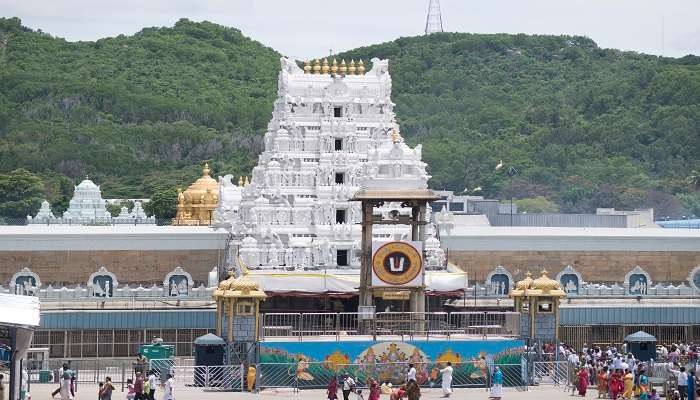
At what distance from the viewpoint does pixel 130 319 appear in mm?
71625

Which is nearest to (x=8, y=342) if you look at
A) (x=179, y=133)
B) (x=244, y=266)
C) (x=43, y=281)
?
(x=244, y=266)

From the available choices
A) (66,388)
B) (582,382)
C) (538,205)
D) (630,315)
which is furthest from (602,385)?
(538,205)

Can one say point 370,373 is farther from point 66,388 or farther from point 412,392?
point 66,388

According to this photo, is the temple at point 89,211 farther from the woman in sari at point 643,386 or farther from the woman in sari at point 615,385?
the woman in sari at point 643,386

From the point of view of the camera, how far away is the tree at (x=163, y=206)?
138 m

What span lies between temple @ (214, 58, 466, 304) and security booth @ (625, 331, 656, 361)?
14.1 meters

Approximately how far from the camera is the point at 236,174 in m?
154

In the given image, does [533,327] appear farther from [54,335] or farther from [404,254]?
[54,335]

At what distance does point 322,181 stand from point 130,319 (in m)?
13.4

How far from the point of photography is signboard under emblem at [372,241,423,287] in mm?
64438

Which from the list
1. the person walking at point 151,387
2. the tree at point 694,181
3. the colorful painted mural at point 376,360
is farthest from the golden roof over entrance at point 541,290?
the tree at point 694,181

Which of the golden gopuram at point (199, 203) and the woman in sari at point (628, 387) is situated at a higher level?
the golden gopuram at point (199, 203)

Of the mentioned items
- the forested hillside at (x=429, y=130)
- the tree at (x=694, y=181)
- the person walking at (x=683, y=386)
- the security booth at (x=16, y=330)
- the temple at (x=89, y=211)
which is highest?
the forested hillside at (x=429, y=130)

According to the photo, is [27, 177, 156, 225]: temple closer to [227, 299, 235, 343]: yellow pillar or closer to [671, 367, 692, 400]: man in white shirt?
[227, 299, 235, 343]: yellow pillar
